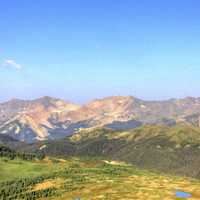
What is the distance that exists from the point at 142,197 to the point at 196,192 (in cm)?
2965

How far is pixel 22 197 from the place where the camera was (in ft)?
614

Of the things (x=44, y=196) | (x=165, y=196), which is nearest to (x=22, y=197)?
(x=44, y=196)

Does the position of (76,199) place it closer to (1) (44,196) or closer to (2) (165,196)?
(1) (44,196)

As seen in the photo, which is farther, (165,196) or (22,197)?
(22,197)

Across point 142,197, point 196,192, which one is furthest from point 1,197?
point 196,192

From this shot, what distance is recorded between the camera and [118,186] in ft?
655

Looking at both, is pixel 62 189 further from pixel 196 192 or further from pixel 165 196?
pixel 196 192

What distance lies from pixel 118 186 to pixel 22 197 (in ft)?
163

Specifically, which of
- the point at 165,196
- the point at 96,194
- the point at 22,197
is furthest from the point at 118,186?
the point at 22,197

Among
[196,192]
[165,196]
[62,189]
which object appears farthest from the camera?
[62,189]

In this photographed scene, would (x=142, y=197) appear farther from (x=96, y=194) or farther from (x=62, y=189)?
(x=62, y=189)

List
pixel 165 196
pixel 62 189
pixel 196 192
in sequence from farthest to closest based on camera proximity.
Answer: pixel 62 189, pixel 196 192, pixel 165 196

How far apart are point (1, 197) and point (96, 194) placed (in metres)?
48.8

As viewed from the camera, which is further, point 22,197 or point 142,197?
point 22,197
